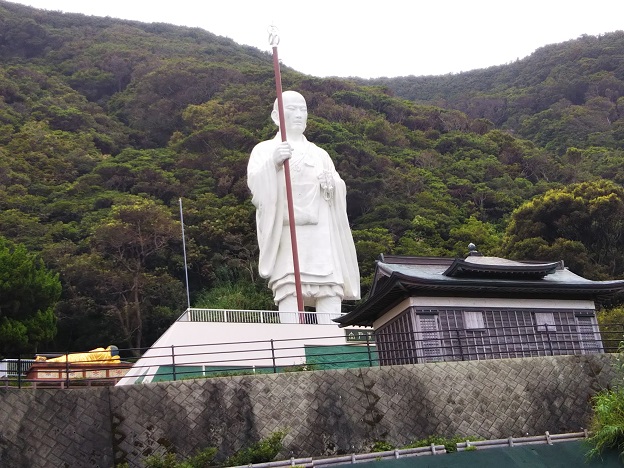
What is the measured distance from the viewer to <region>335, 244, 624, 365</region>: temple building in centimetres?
1359

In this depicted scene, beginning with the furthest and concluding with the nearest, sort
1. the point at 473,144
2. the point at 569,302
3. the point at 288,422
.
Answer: the point at 473,144, the point at 569,302, the point at 288,422

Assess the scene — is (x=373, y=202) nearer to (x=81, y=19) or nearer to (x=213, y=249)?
(x=213, y=249)

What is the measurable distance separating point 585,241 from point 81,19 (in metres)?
51.9

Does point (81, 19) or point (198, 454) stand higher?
point (81, 19)

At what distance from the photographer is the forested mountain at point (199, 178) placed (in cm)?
2777

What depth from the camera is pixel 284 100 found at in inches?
862

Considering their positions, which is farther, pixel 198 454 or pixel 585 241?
pixel 585 241

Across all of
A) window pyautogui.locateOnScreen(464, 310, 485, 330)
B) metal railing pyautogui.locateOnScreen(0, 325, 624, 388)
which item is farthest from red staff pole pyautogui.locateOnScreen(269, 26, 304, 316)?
window pyautogui.locateOnScreen(464, 310, 485, 330)

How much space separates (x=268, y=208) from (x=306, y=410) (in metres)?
9.33

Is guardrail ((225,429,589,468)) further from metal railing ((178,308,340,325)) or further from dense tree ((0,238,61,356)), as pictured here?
dense tree ((0,238,61,356))

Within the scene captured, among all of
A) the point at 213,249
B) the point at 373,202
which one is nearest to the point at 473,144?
the point at 373,202

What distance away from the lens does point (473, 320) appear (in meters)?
14.2

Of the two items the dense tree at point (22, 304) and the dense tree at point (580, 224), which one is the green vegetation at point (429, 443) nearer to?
the dense tree at point (22, 304)

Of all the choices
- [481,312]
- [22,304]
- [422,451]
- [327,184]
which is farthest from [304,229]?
[422,451]
